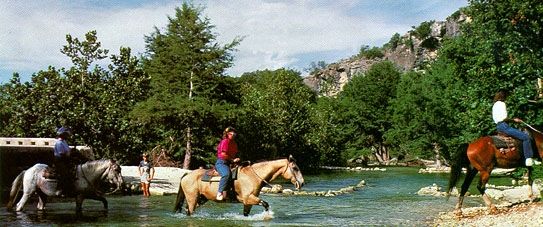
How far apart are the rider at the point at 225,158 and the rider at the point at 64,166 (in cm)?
459

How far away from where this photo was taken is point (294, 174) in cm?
1653

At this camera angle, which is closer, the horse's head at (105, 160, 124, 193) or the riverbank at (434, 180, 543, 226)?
the riverbank at (434, 180, 543, 226)

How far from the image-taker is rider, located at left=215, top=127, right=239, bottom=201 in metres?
16.7

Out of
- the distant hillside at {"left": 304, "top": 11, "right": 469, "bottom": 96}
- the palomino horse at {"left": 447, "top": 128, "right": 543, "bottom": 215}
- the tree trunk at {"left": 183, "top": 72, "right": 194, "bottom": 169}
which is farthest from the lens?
the distant hillside at {"left": 304, "top": 11, "right": 469, "bottom": 96}

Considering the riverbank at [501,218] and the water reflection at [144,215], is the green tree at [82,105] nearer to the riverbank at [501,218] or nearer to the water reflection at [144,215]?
the water reflection at [144,215]

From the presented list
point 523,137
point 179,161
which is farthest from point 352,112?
point 523,137

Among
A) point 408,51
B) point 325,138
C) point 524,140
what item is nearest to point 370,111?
point 325,138

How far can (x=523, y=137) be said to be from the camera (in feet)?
55.6

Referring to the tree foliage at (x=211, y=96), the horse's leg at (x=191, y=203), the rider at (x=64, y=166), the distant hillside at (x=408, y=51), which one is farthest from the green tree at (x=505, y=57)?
the distant hillside at (x=408, y=51)

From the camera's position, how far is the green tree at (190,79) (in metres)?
42.2

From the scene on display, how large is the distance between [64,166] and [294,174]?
708 centimetres

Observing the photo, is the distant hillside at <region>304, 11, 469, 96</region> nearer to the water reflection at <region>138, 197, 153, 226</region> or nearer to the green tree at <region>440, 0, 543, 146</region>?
the green tree at <region>440, 0, 543, 146</region>

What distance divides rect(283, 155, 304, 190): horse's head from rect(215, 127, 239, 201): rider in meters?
→ 1.57

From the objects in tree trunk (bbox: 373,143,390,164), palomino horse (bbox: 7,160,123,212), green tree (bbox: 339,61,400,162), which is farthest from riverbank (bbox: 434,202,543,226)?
tree trunk (bbox: 373,143,390,164)
